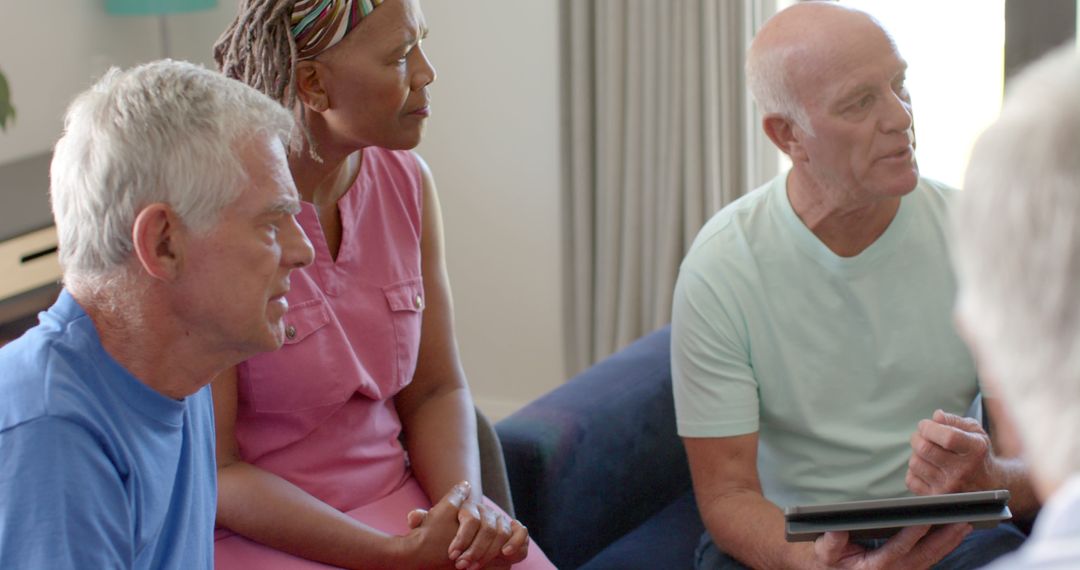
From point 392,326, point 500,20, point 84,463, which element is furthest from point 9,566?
point 500,20

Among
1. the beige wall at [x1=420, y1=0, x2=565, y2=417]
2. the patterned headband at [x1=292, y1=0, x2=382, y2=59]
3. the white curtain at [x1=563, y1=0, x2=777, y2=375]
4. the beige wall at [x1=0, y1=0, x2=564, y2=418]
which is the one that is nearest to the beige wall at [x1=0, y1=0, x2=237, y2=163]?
the beige wall at [x1=0, y1=0, x2=564, y2=418]

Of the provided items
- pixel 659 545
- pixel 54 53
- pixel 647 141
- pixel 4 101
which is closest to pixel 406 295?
pixel 659 545

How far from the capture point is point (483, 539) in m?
1.79

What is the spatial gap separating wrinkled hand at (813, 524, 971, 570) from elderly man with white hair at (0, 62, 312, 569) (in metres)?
0.79

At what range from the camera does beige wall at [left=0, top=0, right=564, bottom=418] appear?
3.43 m

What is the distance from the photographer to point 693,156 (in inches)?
127

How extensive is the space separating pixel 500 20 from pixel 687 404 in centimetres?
174

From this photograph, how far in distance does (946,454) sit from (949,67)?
157cm

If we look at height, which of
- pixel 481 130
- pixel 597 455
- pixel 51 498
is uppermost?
pixel 51 498

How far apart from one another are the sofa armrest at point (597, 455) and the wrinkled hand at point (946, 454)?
57 cm

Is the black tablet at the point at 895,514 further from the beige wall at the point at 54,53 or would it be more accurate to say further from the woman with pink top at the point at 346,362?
the beige wall at the point at 54,53

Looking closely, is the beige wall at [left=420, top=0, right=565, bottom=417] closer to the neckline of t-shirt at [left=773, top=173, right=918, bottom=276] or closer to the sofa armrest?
the sofa armrest

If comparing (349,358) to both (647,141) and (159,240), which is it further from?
(647,141)

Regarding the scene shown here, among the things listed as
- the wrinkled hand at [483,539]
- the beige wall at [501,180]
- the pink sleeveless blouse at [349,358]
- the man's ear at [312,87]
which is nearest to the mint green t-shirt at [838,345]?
the wrinkled hand at [483,539]
